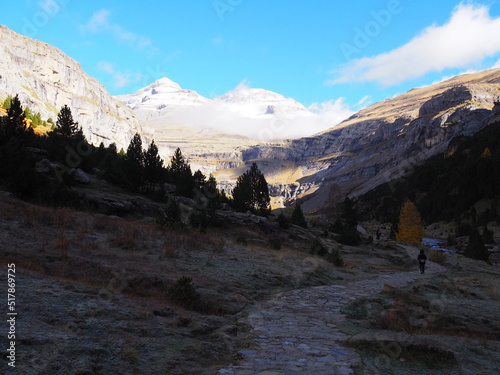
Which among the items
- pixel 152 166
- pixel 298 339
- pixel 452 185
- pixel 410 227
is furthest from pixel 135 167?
pixel 452 185

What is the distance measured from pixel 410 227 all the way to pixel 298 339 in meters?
60.1

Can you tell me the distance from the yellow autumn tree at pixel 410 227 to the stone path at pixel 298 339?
5316 centimetres

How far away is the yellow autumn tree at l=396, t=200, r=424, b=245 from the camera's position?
58625 mm

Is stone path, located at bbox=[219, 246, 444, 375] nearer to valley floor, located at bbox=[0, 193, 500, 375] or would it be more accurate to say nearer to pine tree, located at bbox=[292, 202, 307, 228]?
valley floor, located at bbox=[0, 193, 500, 375]

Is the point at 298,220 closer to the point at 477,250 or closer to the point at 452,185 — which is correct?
the point at 477,250

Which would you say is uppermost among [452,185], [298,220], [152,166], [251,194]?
[452,185]

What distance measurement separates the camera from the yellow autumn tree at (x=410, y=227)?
58625 mm

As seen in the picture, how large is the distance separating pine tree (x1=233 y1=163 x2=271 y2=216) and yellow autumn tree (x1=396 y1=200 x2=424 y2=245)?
2647cm

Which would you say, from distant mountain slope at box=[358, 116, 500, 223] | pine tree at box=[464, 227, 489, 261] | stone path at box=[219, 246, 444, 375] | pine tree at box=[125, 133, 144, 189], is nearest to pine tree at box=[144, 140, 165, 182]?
pine tree at box=[125, 133, 144, 189]

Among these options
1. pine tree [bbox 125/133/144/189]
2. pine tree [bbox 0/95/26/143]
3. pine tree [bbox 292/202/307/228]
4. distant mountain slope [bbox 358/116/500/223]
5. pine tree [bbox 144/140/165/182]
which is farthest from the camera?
distant mountain slope [bbox 358/116/500/223]

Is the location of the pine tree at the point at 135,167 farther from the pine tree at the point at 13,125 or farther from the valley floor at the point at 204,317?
Result: the valley floor at the point at 204,317

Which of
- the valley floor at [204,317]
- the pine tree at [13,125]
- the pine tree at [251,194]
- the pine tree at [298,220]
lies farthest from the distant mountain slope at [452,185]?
the pine tree at [13,125]

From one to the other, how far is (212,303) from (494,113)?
559 ft

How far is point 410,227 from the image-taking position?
59.4 metres
